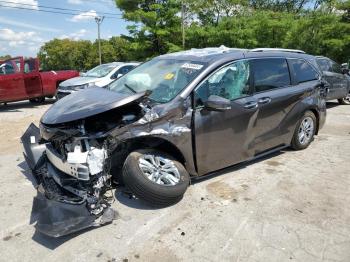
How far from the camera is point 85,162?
3660mm

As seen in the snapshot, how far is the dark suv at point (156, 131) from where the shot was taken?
3.74 m

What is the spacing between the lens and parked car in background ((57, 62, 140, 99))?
11261 mm

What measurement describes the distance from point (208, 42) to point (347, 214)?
2571 cm

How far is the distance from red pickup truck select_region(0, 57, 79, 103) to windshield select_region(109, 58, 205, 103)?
26.7ft

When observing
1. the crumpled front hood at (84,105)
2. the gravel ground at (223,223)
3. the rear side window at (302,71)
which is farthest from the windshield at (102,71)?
the crumpled front hood at (84,105)

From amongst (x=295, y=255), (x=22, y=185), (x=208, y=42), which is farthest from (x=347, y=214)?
(x=208, y=42)

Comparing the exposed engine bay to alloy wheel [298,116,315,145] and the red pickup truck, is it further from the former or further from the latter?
the red pickup truck

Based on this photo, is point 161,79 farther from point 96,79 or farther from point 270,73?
point 96,79

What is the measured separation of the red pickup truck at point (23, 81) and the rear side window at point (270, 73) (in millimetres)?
9536

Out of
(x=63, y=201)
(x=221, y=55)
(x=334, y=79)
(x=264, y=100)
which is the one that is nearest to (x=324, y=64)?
(x=334, y=79)

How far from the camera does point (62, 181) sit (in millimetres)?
3918

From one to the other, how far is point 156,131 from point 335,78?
917 centimetres

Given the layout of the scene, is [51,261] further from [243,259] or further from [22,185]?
[22,185]

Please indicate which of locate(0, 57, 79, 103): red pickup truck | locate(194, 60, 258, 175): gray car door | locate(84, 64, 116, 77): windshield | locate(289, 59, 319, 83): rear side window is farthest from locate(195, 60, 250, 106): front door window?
locate(0, 57, 79, 103): red pickup truck
